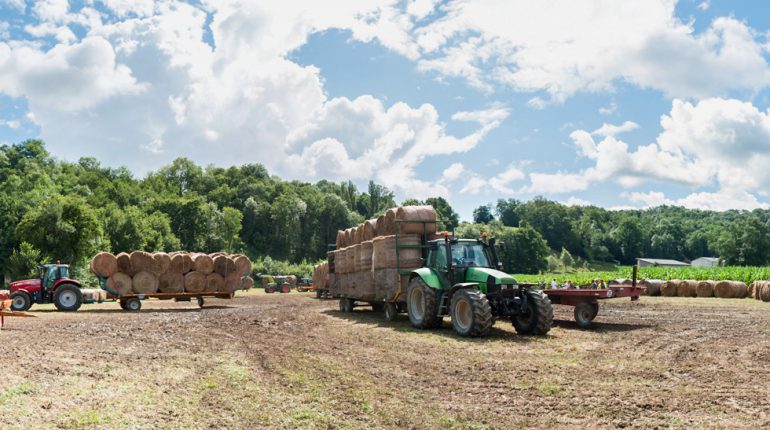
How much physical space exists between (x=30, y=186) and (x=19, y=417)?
6672 cm

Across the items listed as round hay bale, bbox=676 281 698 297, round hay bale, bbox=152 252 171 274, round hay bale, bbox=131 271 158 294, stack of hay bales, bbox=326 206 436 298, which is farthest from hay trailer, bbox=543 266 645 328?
round hay bale, bbox=676 281 698 297

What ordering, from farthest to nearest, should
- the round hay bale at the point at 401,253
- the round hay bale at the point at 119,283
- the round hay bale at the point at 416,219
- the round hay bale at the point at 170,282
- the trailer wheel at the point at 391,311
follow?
the round hay bale at the point at 170,282
the round hay bale at the point at 119,283
the trailer wheel at the point at 391,311
the round hay bale at the point at 416,219
the round hay bale at the point at 401,253

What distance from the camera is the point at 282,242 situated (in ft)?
320

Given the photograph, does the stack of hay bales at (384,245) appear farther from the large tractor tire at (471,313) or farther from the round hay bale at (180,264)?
the round hay bale at (180,264)

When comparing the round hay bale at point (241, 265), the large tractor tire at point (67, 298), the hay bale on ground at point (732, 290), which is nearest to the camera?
the large tractor tire at point (67, 298)

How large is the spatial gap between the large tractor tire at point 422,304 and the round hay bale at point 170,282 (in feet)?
44.4

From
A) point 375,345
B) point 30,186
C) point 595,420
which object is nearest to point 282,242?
point 30,186

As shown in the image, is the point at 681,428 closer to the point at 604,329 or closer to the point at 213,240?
the point at 604,329

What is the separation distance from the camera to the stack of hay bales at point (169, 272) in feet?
81.5

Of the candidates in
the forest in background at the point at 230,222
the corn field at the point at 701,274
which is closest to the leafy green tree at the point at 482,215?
the forest in background at the point at 230,222

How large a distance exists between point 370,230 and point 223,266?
34.4ft

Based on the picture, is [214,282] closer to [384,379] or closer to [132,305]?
[132,305]

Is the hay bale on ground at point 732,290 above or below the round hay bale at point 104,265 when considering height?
below

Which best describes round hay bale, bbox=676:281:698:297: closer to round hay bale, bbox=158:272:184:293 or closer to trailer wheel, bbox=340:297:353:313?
trailer wheel, bbox=340:297:353:313
